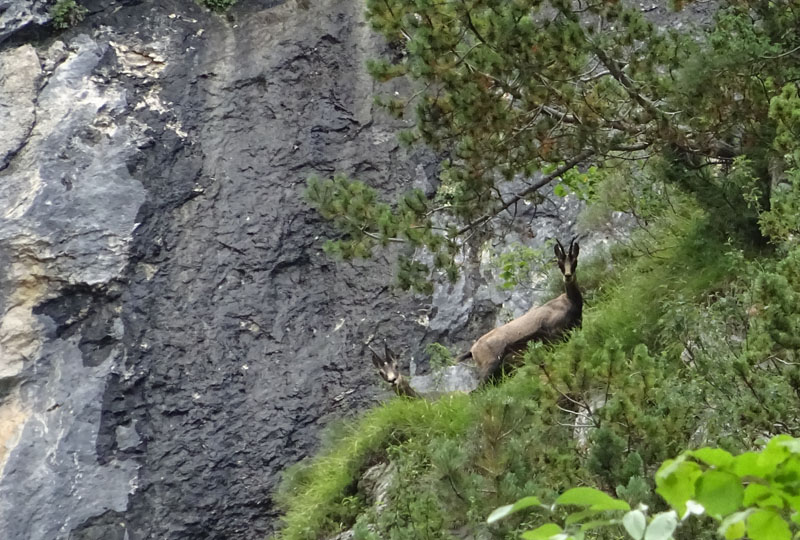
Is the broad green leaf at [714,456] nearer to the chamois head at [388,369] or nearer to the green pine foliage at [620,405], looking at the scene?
the green pine foliage at [620,405]

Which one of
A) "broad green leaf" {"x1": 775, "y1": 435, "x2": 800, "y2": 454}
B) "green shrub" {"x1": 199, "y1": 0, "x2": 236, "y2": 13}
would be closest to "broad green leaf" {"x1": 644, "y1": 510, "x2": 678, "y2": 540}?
"broad green leaf" {"x1": 775, "y1": 435, "x2": 800, "y2": 454}

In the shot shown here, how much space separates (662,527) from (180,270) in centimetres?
913

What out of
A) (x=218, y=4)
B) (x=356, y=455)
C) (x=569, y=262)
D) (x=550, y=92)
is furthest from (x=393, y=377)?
(x=218, y=4)

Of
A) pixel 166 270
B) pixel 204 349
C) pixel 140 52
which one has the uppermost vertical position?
pixel 140 52

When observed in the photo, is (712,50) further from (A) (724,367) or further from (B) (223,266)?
(B) (223,266)

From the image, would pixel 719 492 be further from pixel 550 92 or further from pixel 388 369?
pixel 388 369

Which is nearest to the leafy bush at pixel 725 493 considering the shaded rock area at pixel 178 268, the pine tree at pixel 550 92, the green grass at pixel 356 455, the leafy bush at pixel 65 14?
the pine tree at pixel 550 92

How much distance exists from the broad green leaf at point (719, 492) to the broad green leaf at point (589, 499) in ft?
0.40

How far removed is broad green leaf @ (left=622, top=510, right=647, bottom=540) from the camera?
1.14 metres

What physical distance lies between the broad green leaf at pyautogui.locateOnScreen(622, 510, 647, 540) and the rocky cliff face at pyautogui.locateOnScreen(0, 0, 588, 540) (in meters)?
7.88

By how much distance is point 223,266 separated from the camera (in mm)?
9961

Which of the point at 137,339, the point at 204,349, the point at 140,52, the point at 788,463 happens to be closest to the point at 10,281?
the point at 137,339

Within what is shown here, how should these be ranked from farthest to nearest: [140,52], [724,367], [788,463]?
[140,52]
[724,367]
[788,463]

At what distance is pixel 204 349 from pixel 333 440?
186cm
